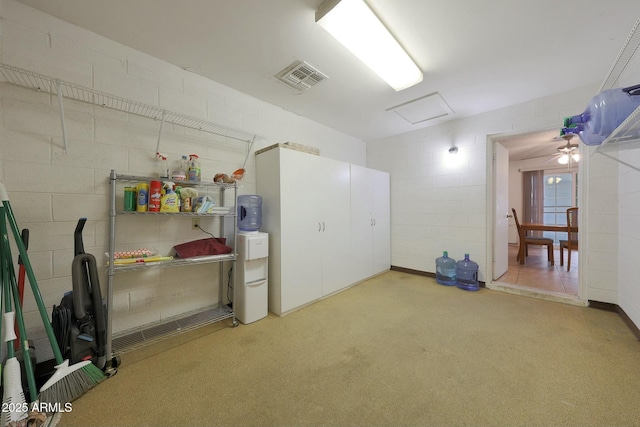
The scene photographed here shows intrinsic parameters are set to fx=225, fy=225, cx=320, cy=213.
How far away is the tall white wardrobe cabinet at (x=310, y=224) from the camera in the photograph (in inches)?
91.6

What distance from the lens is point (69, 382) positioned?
1.24m

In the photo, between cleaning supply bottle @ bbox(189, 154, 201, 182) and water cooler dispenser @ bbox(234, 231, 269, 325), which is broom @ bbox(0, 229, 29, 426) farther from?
water cooler dispenser @ bbox(234, 231, 269, 325)

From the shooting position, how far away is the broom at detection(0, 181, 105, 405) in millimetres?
1182

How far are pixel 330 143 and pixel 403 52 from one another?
1.80 metres

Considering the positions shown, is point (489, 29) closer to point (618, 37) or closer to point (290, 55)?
point (618, 37)

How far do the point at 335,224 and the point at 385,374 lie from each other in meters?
1.70

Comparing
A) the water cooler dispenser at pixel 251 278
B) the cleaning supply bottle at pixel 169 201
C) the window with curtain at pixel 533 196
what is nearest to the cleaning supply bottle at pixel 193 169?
the cleaning supply bottle at pixel 169 201

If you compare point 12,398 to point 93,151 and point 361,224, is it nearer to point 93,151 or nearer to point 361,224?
point 93,151

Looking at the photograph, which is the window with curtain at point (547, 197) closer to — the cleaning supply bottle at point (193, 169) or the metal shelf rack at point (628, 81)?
the metal shelf rack at point (628, 81)

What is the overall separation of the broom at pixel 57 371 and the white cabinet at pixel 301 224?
1365mm

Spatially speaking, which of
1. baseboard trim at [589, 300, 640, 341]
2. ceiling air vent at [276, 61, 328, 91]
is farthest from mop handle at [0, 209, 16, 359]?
baseboard trim at [589, 300, 640, 341]

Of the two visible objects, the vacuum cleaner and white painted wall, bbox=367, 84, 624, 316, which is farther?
white painted wall, bbox=367, 84, 624, 316

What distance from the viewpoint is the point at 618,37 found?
1.76 metres

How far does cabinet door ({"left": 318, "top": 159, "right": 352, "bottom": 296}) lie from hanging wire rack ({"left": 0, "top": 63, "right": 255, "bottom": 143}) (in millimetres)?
1056
